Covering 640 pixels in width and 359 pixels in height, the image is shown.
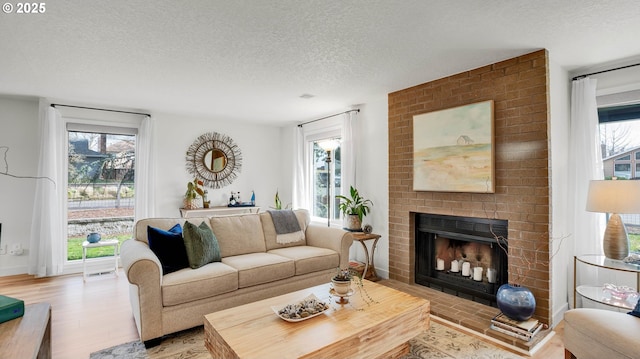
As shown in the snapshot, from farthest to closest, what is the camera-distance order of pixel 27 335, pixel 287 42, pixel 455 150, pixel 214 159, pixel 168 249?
pixel 214 159, pixel 455 150, pixel 168 249, pixel 287 42, pixel 27 335

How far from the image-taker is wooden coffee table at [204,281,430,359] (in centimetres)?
169

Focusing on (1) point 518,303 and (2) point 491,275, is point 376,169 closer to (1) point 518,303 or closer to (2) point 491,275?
(2) point 491,275

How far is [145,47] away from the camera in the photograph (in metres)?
2.57

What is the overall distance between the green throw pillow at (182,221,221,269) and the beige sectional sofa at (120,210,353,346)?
7 centimetres

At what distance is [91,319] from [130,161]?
2748mm

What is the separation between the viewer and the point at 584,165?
297 cm

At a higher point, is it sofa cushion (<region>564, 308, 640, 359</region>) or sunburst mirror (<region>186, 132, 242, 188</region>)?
sunburst mirror (<region>186, 132, 242, 188</region>)

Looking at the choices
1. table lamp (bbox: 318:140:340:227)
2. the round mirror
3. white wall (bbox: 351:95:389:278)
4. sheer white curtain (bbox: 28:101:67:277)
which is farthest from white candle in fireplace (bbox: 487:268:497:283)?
sheer white curtain (bbox: 28:101:67:277)

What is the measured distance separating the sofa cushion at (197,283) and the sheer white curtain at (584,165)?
328 centimetres

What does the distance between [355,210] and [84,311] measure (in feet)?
10.3

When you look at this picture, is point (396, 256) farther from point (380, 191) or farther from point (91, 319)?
point (91, 319)

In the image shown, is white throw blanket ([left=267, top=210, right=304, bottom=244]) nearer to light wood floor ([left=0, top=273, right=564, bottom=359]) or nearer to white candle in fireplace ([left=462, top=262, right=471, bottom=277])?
light wood floor ([left=0, top=273, right=564, bottom=359])

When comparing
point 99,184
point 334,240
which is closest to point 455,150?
point 334,240

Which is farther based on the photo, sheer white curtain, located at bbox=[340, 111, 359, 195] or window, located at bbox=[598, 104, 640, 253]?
sheer white curtain, located at bbox=[340, 111, 359, 195]
